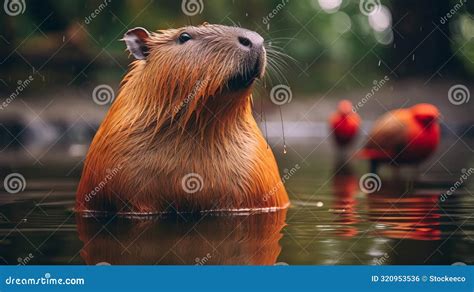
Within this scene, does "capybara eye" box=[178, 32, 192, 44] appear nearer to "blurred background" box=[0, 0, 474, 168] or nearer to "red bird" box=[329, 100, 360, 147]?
"blurred background" box=[0, 0, 474, 168]

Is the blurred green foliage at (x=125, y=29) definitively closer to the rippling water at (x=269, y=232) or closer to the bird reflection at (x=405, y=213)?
the bird reflection at (x=405, y=213)

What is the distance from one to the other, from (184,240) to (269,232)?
59 cm

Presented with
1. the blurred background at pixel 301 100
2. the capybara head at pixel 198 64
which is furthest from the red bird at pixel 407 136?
the capybara head at pixel 198 64

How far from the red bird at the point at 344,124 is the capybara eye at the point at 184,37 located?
6426mm

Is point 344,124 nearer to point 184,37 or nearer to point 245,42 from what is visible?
point 184,37

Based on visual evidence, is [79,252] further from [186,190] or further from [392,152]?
[392,152]

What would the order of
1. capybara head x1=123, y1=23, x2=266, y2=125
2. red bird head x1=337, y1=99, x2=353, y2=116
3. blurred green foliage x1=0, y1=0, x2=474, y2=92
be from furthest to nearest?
red bird head x1=337, y1=99, x2=353, y2=116 → blurred green foliage x1=0, y1=0, x2=474, y2=92 → capybara head x1=123, y1=23, x2=266, y2=125

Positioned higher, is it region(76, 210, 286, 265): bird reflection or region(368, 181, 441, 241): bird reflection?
region(368, 181, 441, 241): bird reflection

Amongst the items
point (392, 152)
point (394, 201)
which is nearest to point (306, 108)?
point (392, 152)

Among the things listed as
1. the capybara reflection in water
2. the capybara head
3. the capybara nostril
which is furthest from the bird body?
the capybara nostril

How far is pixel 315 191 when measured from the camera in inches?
358

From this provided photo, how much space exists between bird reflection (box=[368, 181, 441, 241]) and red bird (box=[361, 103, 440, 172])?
2.78 ft

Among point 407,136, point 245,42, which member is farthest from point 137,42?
point 407,136

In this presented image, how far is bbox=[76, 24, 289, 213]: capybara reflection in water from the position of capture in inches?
273
